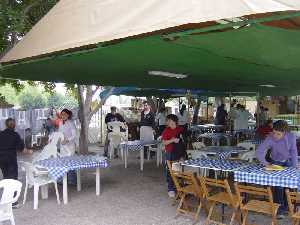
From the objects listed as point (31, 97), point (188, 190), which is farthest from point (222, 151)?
point (31, 97)

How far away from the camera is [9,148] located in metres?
6.80

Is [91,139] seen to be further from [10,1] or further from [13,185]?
[13,185]

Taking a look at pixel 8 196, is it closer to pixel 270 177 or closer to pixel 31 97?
pixel 270 177

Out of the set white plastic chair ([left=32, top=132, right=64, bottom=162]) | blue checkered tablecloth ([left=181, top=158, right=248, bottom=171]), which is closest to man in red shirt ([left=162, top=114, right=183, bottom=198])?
blue checkered tablecloth ([left=181, top=158, right=248, bottom=171])

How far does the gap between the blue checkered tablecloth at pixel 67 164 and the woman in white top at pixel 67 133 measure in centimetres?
46

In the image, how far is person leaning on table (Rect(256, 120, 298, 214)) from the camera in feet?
19.1

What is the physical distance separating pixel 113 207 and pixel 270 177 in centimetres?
279

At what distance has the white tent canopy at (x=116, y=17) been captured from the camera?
2873 mm

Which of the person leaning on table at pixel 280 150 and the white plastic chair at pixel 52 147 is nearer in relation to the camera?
the person leaning on table at pixel 280 150

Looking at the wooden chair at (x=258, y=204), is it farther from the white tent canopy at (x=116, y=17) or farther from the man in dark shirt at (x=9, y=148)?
the man in dark shirt at (x=9, y=148)

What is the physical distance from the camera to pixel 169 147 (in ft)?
23.8

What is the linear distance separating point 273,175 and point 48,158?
4515 millimetres

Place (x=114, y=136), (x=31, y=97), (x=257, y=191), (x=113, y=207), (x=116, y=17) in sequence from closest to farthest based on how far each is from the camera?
(x=116, y=17) < (x=257, y=191) < (x=113, y=207) < (x=114, y=136) < (x=31, y=97)

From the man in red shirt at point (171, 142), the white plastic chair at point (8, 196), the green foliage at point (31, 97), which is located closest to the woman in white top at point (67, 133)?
the man in red shirt at point (171, 142)
